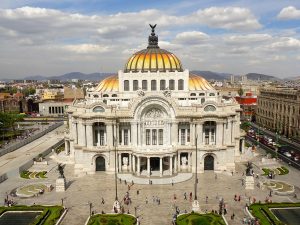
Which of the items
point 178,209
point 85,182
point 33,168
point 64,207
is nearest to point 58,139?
Result: point 33,168

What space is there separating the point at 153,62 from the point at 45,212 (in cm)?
4308

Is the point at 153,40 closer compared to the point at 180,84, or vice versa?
the point at 180,84

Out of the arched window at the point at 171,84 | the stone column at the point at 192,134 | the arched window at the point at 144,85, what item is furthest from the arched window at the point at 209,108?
the arched window at the point at 144,85

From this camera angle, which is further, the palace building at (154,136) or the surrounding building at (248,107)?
the surrounding building at (248,107)

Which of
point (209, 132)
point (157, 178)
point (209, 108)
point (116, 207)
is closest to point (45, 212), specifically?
point (116, 207)

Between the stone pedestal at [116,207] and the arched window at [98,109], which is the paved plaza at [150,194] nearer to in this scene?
the stone pedestal at [116,207]

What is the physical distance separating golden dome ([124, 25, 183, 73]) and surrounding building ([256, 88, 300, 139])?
154 feet

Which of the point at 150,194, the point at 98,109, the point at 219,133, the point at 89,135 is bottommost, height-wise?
the point at 150,194

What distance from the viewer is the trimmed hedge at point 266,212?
166 ft

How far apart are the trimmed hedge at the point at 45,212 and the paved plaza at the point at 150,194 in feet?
5.42

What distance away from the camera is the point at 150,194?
208 ft

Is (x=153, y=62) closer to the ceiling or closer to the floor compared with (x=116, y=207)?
closer to the ceiling

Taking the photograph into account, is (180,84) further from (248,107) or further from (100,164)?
(248,107)

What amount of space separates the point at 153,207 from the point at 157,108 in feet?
77.0
